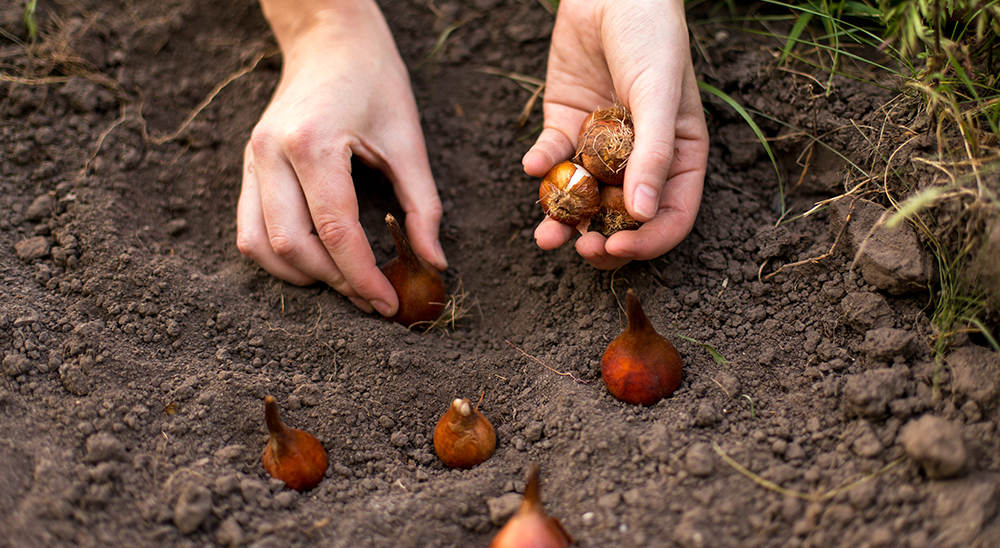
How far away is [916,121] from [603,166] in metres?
0.93

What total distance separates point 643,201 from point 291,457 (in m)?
1.14

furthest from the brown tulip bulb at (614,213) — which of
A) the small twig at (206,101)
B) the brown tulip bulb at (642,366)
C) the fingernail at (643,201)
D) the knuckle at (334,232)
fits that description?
the small twig at (206,101)

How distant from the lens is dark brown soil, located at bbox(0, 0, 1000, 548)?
134cm

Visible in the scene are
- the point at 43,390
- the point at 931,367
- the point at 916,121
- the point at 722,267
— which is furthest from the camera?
the point at 722,267

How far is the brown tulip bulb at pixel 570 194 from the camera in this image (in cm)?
177

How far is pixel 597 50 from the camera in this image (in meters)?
2.06

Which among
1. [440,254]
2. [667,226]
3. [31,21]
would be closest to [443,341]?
[440,254]

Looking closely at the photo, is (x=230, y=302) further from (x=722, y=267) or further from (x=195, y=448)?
(x=722, y=267)

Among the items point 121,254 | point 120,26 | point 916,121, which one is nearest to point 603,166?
point 916,121

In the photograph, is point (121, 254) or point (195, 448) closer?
point (195, 448)

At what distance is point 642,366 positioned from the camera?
63.8 inches

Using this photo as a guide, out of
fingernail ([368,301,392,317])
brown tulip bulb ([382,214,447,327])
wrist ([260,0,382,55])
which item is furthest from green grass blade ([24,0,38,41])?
fingernail ([368,301,392,317])

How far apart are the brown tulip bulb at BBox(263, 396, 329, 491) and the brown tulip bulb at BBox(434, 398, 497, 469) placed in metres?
0.33

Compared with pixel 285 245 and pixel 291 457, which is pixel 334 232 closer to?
pixel 285 245
